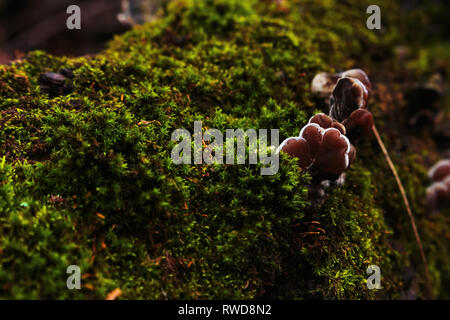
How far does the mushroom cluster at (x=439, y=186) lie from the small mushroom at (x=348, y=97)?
7.39 feet

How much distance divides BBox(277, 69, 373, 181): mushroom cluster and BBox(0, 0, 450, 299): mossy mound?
7.3 inches

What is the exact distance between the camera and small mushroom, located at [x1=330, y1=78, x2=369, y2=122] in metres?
3.11

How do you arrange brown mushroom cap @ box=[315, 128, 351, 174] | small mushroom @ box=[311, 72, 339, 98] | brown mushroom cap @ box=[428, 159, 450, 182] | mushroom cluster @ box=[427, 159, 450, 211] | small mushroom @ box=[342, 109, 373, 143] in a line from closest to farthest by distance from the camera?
brown mushroom cap @ box=[315, 128, 351, 174]
small mushroom @ box=[342, 109, 373, 143]
small mushroom @ box=[311, 72, 339, 98]
mushroom cluster @ box=[427, 159, 450, 211]
brown mushroom cap @ box=[428, 159, 450, 182]

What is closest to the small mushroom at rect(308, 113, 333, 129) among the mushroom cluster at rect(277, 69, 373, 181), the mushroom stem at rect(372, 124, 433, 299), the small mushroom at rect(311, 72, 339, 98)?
the mushroom cluster at rect(277, 69, 373, 181)

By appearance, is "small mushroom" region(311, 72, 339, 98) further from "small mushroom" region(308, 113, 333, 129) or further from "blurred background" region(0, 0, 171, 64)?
"blurred background" region(0, 0, 171, 64)

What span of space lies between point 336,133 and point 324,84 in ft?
3.81

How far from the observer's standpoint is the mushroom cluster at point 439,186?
4.39 metres

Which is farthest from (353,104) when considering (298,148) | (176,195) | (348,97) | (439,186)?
(439,186)

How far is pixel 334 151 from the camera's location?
8.99 feet

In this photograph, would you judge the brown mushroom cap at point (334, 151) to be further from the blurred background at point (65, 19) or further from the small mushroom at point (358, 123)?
the blurred background at point (65, 19)

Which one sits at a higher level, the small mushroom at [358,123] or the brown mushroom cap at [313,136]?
the small mushroom at [358,123]

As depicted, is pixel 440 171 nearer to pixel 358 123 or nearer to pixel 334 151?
pixel 358 123

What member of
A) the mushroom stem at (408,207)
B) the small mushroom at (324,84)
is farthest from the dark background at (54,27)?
the mushroom stem at (408,207)
